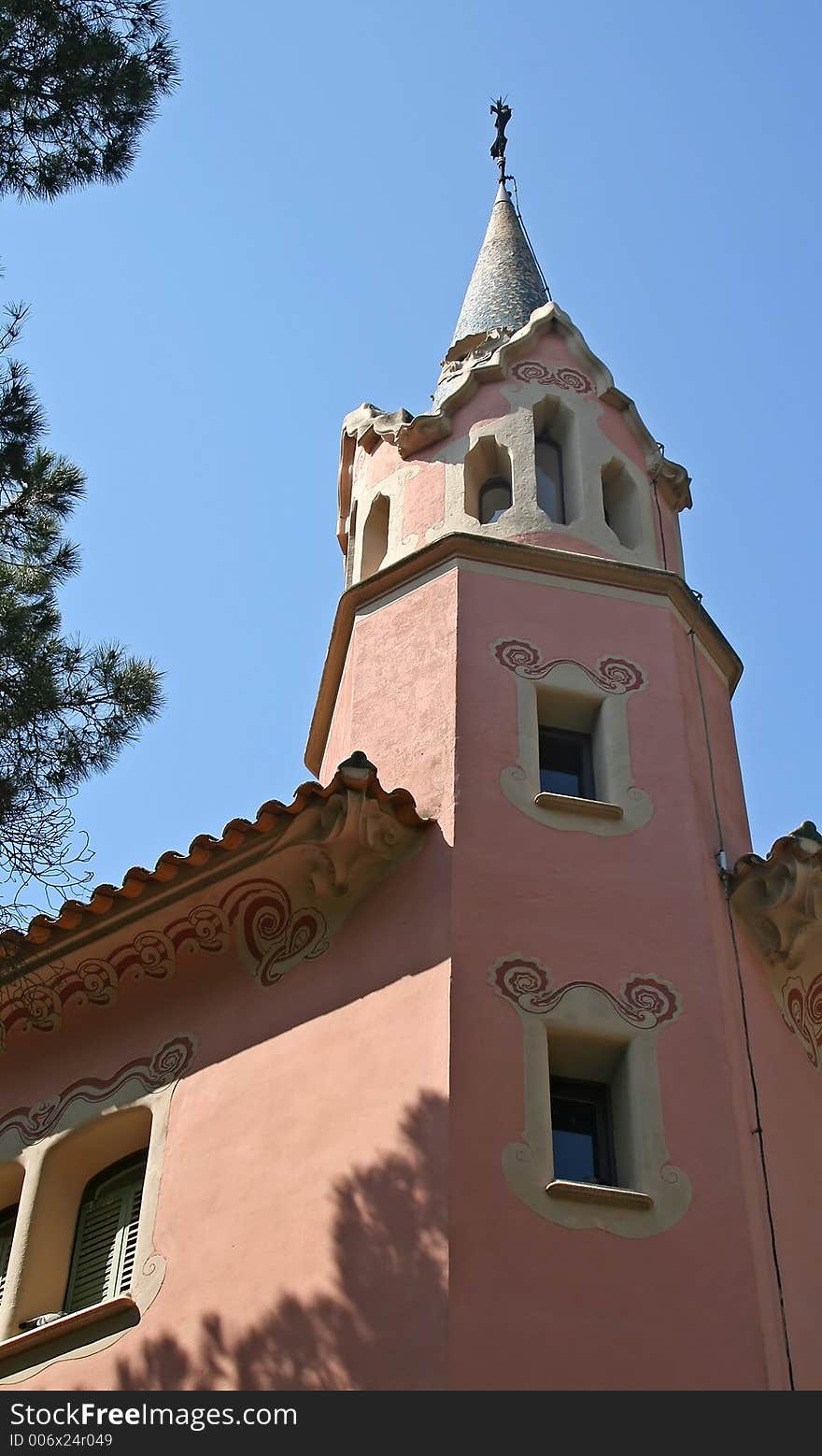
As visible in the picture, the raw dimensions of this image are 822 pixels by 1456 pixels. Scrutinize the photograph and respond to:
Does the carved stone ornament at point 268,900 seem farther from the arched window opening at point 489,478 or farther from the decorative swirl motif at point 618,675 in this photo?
the arched window opening at point 489,478

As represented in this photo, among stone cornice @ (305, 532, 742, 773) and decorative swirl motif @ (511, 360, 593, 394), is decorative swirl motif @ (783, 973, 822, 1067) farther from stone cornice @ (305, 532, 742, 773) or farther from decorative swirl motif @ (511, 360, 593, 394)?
decorative swirl motif @ (511, 360, 593, 394)

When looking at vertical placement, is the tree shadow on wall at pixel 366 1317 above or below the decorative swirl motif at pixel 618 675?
below

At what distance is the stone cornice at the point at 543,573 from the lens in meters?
13.5

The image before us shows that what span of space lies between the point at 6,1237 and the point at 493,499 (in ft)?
23.6

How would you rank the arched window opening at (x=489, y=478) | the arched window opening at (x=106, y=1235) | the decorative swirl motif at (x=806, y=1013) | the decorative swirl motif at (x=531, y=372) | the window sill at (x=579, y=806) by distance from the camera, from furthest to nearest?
the decorative swirl motif at (x=531, y=372) < the arched window opening at (x=489, y=478) < the window sill at (x=579, y=806) < the decorative swirl motif at (x=806, y=1013) < the arched window opening at (x=106, y=1235)

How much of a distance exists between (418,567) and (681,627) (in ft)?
6.71

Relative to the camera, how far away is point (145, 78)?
10.5 meters

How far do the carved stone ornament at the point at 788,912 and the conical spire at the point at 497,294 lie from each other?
6.72 m

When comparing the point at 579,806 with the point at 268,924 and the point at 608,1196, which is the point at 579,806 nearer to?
the point at 268,924

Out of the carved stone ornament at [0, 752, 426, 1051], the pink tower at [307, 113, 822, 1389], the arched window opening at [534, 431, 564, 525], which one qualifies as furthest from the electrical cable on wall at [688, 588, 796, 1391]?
the arched window opening at [534, 431, 564, 525]

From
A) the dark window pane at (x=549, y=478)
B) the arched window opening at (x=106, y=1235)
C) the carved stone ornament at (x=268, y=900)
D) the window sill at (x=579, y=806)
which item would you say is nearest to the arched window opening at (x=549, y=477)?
the dark window pane at (x=549, y=478)

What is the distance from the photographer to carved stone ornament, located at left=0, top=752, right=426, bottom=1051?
35.9ft

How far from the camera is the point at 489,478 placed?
15.3 m

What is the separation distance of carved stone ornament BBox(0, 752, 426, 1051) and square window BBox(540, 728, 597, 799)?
1.41m
